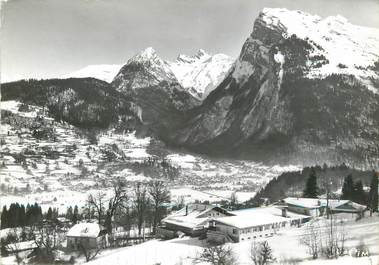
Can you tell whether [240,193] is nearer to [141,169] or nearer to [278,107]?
[141,169]

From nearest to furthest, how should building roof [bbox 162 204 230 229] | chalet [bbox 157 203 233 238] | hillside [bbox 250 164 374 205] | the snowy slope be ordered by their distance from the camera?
chalet [bbox 157 203 233 238] < building roof [bbox 162 204 230 229] < hillside [bbox 250 164 374 205] < the snowy slope

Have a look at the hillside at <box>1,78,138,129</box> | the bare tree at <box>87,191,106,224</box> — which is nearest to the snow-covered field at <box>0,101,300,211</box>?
the hillside at <box>1,78,138,129</box>

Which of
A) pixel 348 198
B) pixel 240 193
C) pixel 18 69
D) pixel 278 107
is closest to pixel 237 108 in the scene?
pixel 278 107

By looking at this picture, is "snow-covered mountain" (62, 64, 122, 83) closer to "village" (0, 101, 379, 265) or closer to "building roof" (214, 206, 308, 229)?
"village" (0, 101, 379, 265)

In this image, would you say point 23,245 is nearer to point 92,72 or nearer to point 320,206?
point 320,206

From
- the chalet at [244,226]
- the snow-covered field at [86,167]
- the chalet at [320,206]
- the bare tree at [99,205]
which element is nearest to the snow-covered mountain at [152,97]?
the snow-covered field at [86,167]

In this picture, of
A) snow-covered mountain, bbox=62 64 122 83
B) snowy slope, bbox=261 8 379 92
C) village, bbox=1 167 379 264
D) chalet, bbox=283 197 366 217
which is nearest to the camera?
village, bbox=1 167 379 264

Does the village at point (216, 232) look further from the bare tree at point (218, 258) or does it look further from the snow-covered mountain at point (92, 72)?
the snow-covered mountain at point (92, 72)
